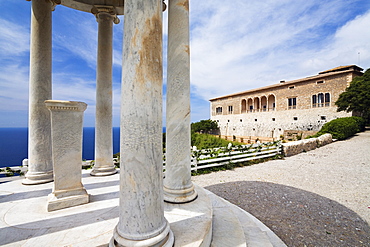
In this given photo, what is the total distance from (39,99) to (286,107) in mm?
33592

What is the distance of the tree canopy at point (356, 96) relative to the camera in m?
20.2

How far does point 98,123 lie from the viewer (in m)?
4.51

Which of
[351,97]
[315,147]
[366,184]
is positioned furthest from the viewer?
[351,97]

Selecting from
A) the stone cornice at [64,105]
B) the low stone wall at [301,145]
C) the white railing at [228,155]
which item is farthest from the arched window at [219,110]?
the stone cornice at [64,105]

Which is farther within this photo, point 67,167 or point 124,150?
point 67,167

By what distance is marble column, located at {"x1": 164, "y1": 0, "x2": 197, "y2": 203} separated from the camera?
2877mm

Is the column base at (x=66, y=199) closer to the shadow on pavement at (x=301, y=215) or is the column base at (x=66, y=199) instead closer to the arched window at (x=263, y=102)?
the shadow on pavement at (x=301, y=215)

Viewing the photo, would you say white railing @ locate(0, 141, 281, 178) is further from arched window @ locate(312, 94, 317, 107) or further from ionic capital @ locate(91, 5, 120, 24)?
arched window @ locate(312, 94, 317, 107)

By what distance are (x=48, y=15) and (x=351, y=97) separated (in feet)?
97.2

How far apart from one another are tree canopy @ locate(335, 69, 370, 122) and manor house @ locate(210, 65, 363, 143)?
1223 millimetres

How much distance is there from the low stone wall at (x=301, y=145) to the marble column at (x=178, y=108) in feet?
36.3

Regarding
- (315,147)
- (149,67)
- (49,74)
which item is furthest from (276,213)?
(315,147)

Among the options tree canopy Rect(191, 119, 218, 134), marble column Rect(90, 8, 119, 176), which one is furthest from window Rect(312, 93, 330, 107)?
marble column Rect(90, 8, 119, 176)

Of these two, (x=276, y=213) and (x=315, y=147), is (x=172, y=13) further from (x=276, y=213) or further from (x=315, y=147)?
(x=315, y=147)
